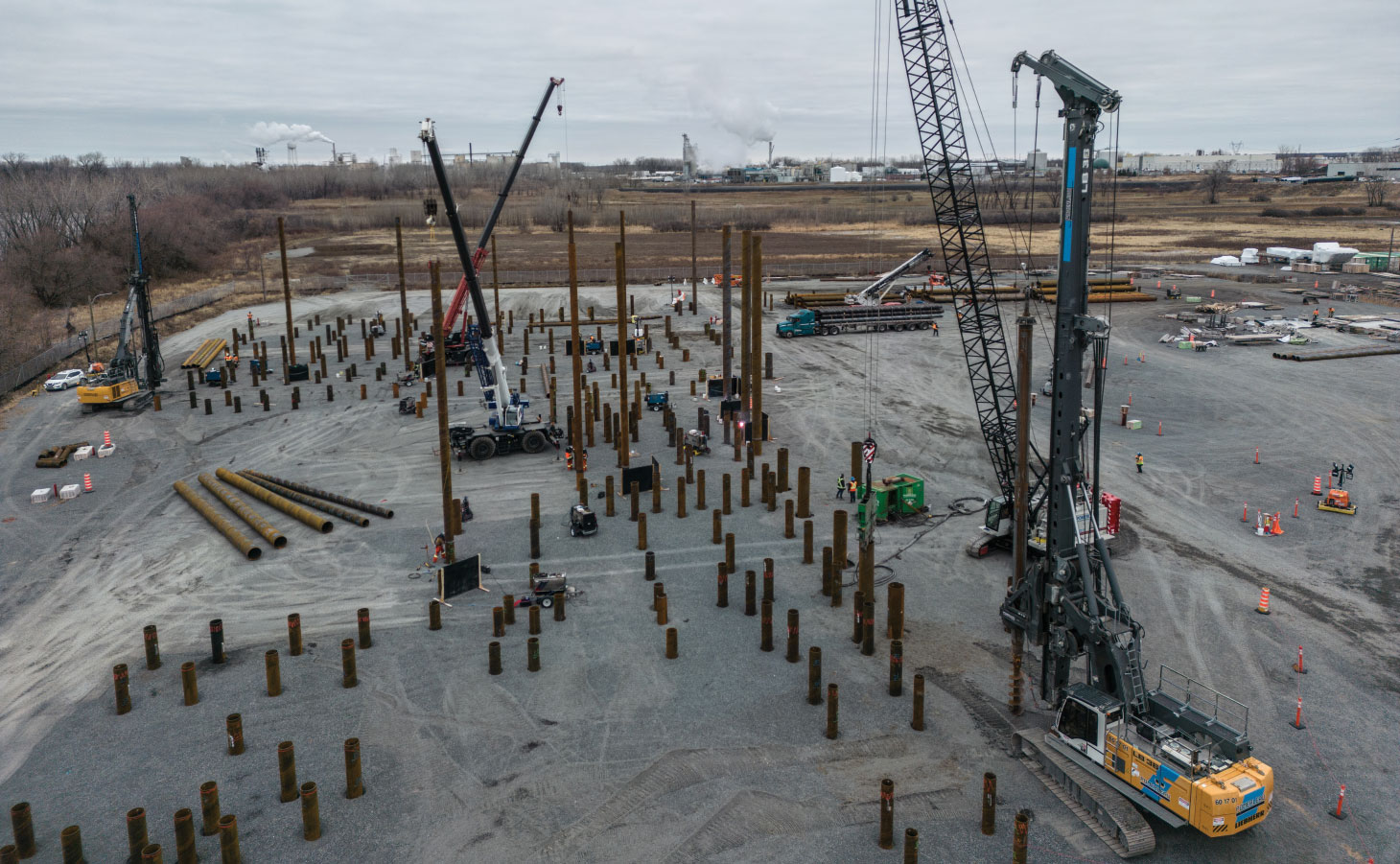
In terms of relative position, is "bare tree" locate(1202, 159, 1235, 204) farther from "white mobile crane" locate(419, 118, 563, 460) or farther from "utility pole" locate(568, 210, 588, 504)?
"utility pole" locate(568, 210, 588, 504)

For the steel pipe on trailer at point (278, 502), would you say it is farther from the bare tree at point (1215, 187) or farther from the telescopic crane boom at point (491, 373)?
the bare tree at point (1215, 187)

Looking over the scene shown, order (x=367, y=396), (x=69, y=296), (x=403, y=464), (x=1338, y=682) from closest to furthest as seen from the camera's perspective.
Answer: (x=1338, y=682)
(x=403, y=464)
(x=367, y=396)
(x=69, y=296)

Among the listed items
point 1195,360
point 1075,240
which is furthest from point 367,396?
point 1195,360

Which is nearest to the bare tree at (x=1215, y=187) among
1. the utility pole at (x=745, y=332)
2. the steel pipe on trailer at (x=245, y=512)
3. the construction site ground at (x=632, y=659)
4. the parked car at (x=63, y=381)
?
the construction site ground at (x=632, y=659)

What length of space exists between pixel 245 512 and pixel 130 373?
1959 centimetres

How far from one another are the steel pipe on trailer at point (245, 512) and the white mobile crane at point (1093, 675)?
18816mm

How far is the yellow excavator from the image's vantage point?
38.8 m

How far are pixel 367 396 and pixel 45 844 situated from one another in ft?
101

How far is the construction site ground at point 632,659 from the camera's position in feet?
46.1

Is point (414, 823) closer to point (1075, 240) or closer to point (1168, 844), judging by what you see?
point (1168, 844)

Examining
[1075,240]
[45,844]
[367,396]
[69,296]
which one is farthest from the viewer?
[69,296]

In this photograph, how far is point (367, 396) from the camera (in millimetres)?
42656

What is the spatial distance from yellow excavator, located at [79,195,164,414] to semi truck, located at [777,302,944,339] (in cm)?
3386

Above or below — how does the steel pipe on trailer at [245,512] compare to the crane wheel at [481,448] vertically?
below
